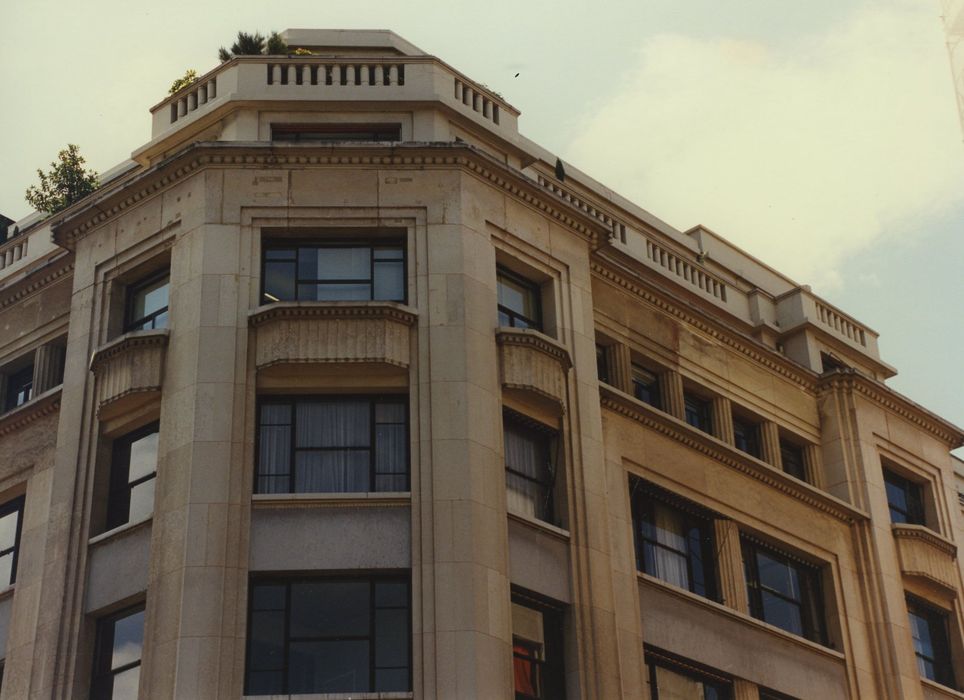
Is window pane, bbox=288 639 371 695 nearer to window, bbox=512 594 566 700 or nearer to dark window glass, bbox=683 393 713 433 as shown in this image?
window, bbox=512 594 566 700

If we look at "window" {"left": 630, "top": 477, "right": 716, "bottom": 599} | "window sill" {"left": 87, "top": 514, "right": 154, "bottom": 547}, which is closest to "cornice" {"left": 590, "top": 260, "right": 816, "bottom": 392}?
"window" {"left": 630, "top": 477, "right": 716, "bottom": 599}

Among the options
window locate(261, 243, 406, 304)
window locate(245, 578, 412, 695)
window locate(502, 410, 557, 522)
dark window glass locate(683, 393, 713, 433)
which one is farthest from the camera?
dark window glass locate(683, 393, 713, 433)

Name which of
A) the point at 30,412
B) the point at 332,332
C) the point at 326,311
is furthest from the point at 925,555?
the point at 30,412

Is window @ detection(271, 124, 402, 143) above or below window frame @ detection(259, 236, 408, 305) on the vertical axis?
above

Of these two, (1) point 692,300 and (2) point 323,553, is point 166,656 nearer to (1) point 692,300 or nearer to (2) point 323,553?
(2) point 323,553

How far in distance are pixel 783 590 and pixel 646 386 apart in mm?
→ 5579

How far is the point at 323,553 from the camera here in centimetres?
3334

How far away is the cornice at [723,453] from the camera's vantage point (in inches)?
1563

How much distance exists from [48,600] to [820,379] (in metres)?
20.3

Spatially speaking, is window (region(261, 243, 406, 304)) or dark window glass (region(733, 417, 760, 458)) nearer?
window (region(261, 243, 406, 304))

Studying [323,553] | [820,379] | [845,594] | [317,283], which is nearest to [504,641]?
[323,553]

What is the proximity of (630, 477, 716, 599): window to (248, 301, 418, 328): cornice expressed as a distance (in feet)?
24.1

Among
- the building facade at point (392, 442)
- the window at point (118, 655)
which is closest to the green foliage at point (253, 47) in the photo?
the building facade at point (392, 442)

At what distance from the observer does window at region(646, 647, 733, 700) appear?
A: 37.7 metres
